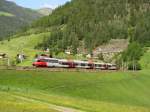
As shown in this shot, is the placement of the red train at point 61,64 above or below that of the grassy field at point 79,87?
above

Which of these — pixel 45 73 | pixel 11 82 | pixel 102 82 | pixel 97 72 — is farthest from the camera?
pixel 97 72

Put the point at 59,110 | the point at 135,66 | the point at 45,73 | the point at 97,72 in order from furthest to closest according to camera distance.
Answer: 1. the point at 135,66
2. the point at 97,72
3. the point at 45,73
4. the point at 59,110

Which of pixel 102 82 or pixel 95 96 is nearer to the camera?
pixel 95 96

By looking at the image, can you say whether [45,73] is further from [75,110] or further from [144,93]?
[75,110]

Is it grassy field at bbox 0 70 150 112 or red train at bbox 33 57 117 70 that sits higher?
red train at bbox 33 57 117 70

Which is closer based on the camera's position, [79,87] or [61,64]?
[79,87]

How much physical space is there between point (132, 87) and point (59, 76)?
21.6m

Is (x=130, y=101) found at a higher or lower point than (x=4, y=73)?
lower

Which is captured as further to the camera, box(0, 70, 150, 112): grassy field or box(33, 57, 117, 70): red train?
box(33, 57, 117, 70): red train

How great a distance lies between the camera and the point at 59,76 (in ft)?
332

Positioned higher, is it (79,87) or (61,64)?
(61,64)

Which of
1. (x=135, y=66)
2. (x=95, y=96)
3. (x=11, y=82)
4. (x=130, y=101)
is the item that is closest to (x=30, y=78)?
(x=11, y=82)

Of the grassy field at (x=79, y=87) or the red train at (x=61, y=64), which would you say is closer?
the grassy field at (x=79, y=87)

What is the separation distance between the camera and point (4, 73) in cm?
9156
